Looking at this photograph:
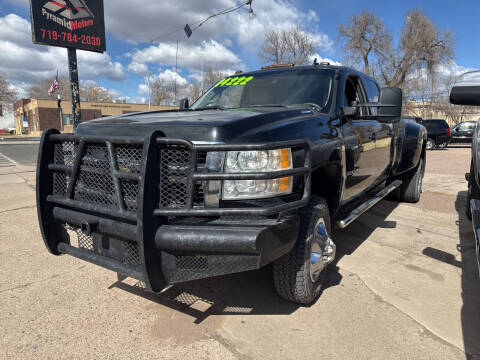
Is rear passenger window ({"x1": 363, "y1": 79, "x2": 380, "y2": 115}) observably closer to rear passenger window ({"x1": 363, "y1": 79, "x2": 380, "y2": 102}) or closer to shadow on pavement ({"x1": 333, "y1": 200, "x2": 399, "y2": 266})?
rear passenger window ({"x1": 363, "y1": 79, "x2": 380, "y2": 102})

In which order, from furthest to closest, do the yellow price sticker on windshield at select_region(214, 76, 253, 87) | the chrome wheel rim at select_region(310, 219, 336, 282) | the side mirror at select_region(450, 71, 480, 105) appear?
1. the yellow price sticker on windshield at select_region(214, 76, 253, 87)
2. the chrome wheel rim at select_region(310, 219, 336, 282)
3. the side mirror at select_region(450, 71, 480, 105)

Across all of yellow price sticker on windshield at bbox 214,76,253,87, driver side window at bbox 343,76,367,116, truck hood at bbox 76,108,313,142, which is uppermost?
yellow price sticker on windshield at bbox 214,76,253,87

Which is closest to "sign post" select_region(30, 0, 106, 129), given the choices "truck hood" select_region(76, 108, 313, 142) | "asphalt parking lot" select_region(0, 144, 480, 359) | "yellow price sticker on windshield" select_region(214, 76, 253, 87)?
"yellow price sticker on windshield" select_region(214, 76, 253, 87)

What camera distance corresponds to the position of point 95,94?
79438 millimetres

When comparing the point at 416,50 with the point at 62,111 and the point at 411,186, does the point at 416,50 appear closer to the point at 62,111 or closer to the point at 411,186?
the point at 411,186

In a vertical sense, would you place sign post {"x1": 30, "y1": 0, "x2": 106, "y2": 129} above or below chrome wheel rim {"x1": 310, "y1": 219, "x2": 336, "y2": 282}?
above

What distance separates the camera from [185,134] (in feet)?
6.92

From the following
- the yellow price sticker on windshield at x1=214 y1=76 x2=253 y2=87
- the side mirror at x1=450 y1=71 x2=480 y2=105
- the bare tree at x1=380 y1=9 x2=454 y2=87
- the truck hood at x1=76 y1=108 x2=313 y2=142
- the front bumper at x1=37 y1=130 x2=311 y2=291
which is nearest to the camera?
the front bumper at x1=37 y1=130 x2=311 y2=291

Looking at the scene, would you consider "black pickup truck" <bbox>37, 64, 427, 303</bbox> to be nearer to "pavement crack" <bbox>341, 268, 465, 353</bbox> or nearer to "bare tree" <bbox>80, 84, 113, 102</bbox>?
"pavement crack" <bbox>341, 268, 465, 353</bbox>

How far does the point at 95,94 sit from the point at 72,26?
78.2 metres

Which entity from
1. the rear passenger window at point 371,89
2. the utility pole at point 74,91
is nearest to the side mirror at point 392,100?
the rear passenger window at point 371,89

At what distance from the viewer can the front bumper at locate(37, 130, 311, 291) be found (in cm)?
189

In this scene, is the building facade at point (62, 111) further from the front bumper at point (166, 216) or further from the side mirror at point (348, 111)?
the front bumper at point (166, 216)

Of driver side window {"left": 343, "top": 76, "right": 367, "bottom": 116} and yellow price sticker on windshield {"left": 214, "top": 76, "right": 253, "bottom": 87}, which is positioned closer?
driver side window {"left": 343, "top": 76, "right": 367, "bottom": 116}
